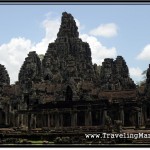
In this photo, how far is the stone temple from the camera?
5534 cm

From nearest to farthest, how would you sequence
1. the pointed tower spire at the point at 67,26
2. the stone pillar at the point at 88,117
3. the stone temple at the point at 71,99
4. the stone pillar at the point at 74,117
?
the stone temple at the point at 71,99 → the stone pillar at the point at 88,117 → the stone pillar at the point at 74,117 → the pointed tower spire at the point at 67,26

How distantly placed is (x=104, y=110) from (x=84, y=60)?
30.1 metres

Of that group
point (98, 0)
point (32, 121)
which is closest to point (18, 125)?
point (32, 121)

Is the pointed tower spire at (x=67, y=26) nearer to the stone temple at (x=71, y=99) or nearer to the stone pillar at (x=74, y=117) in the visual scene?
the stone temple at (x=71, y=99)

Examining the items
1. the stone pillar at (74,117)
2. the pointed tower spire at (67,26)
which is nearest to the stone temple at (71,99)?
the stone pillar at (74,117)

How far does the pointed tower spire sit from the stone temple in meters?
8.69

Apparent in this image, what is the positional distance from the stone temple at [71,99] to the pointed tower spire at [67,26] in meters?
8.69

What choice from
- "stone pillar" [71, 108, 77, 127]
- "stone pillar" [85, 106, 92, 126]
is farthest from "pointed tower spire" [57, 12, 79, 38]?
"stone pillar" [85, 106, 92, 126]

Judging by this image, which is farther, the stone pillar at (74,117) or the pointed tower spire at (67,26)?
the pointed tower spire at (67,26)

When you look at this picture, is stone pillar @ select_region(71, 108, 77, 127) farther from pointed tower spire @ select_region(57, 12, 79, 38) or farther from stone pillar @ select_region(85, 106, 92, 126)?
pointed tower spire @ select_region(57, 12, 79, 38)

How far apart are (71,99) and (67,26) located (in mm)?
29491


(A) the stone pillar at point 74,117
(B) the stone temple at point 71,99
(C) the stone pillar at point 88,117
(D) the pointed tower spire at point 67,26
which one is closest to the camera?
(B) the stone temple at point 71,99

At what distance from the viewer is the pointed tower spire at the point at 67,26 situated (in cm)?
8550

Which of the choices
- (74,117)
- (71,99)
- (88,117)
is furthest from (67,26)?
(88,117)
